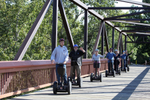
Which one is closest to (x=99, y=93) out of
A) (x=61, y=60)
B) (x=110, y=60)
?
(x=61, y=60)

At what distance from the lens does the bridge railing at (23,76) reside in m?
7.35

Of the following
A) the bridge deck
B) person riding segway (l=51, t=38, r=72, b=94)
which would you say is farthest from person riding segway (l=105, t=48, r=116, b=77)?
person riding segway (l=51, t=38, r=72, b=94)

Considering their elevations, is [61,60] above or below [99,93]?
above

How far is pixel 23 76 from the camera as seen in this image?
8.47 meters

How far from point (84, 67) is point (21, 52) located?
802 centimetres

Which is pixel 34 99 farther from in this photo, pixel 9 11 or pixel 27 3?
pixel 27 3

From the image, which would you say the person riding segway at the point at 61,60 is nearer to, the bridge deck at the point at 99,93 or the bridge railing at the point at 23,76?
the bridge deck at the point at 99,93

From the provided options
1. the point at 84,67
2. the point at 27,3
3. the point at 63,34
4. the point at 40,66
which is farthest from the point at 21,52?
the point at 63,34

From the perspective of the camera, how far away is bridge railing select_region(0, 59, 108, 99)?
24.1 ft

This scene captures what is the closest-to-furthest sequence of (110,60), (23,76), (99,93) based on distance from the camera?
(23,76), (99,93), (110,60)

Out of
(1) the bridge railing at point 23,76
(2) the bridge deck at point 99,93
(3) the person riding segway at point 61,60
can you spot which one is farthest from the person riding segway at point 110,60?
(3) the person riding segway at point 61,60

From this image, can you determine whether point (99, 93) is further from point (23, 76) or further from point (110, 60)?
point (110, 60)

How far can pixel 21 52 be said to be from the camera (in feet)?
28.5

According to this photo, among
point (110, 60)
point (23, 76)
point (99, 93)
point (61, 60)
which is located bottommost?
point (99, 93)
